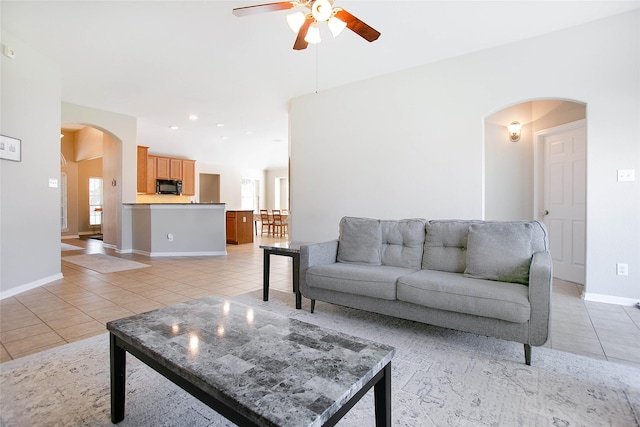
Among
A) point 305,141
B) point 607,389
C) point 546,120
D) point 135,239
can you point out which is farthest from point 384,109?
point 135,239

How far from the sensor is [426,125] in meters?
4.10

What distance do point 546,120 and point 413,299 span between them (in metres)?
3.81

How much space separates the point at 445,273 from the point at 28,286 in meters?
4.52

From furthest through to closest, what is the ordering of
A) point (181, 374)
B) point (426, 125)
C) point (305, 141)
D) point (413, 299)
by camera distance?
point (305, 141) < point (426, 125) < point (413, 299) < point (181, 374)

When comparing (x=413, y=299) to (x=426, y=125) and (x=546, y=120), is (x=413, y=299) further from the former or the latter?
(x=546, y=120)

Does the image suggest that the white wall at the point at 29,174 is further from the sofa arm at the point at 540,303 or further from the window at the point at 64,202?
the window at the point at 64,202

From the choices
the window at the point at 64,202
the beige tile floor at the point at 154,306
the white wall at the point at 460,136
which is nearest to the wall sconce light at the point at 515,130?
the white wall at the point at 460,136

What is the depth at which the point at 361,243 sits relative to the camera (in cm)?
302

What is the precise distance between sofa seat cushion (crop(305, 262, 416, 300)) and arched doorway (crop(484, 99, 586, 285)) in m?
2.88

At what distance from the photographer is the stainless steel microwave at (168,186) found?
878cm

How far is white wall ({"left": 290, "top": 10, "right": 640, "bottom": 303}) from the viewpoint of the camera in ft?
10.3

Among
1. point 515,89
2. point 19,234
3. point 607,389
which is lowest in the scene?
point 607,389

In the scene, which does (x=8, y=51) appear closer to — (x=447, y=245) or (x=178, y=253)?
(x=178, y=253)

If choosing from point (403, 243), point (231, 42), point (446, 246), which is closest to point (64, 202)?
point (231, 42)
